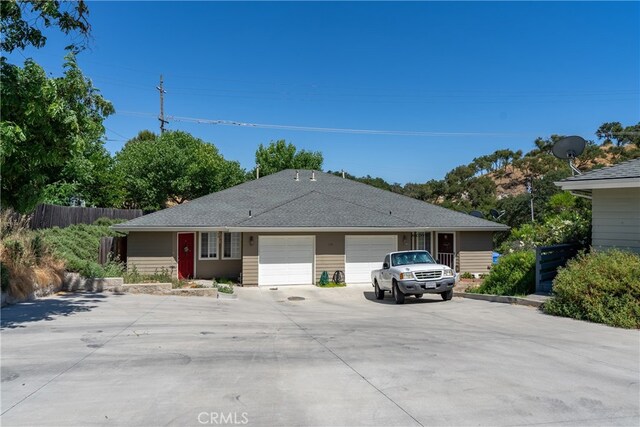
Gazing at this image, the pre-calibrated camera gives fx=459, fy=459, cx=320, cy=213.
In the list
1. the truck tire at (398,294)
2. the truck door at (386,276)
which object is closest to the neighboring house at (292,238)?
the truck door at (386,276)

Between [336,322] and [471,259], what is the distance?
14.2m

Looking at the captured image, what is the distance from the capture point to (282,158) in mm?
45562

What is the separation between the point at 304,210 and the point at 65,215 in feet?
37.1

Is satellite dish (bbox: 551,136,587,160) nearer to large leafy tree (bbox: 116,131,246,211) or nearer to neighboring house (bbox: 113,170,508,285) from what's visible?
neighboring house (bbox: 113,170,508,285)

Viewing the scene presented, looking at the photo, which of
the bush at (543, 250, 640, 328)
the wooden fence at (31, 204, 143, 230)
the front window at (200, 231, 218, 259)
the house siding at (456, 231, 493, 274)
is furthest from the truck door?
the wooden fence at (31, 204, 143, 230)

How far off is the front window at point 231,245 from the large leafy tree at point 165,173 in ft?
43.5

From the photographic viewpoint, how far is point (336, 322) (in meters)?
10.5

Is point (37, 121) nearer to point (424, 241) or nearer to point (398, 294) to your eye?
point (398, 294)

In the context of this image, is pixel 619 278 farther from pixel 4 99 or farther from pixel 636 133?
pixel 636 133

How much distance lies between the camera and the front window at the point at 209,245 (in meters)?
21.3

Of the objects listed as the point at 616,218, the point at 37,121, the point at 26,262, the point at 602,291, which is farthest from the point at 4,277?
the point at 616,218

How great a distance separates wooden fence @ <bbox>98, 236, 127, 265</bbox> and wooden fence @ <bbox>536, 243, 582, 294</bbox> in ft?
49.7

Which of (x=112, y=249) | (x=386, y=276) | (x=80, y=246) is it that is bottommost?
(x=386, y=276)

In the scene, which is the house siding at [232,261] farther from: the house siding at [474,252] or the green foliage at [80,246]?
the green foliage at [80,246]
